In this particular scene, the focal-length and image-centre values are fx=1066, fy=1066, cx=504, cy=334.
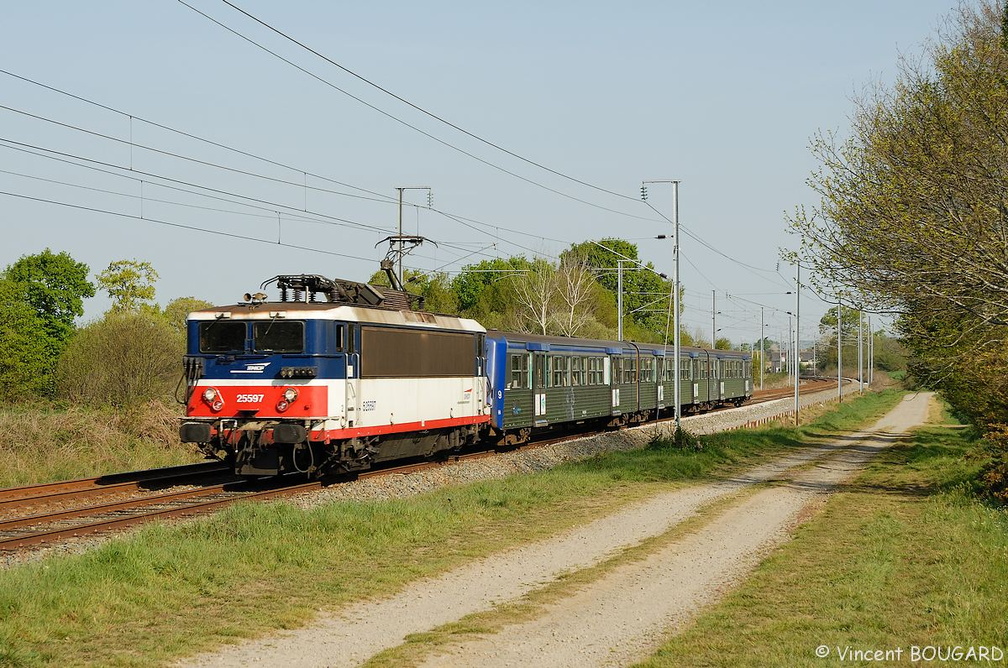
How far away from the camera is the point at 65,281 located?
84562 mm

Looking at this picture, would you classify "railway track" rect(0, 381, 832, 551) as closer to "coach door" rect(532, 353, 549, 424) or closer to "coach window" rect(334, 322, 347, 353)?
"coach window" rect(334, 322, 347, 353)

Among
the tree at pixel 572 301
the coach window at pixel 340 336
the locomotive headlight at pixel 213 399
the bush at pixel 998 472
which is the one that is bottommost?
the bush at pixel 998 472

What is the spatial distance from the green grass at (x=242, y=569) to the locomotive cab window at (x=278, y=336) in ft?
12.2

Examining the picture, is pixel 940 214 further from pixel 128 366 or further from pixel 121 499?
pixel 128 366

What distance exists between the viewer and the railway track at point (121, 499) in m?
14.7

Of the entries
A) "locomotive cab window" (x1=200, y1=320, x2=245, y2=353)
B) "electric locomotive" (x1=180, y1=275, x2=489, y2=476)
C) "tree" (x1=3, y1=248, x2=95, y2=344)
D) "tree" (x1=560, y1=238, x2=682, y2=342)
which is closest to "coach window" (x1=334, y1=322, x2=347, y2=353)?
"electric locomotive" (x1=180, y1=275, x2=489, y2=476)

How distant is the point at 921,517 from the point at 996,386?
15.2 feet

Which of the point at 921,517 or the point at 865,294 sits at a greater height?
the point at 865,294

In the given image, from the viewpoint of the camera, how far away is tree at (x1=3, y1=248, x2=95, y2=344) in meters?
83.3

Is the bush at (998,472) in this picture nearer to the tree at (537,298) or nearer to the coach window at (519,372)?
the coach window at (519,372)

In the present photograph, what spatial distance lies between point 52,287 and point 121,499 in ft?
239

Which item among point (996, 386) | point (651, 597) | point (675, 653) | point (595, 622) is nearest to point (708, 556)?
point (651, 597)

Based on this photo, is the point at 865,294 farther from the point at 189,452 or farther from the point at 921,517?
the point at 189,452

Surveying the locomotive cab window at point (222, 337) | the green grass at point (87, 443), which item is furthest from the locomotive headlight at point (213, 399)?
the green grass at point (87, 443)
